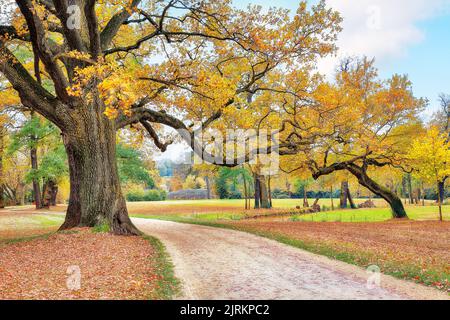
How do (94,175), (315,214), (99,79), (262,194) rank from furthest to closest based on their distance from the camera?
(262,194), (315,214), (94,175), (99,79)

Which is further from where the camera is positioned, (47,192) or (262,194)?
(47,192)

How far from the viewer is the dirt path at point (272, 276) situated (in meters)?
6.36

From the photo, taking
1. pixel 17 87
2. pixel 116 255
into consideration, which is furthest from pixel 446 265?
pixel 17 87

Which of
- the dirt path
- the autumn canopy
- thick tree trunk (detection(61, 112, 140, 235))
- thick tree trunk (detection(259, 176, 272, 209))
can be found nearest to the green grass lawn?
thick tree trunk (detection(259, 176, 272, 209))

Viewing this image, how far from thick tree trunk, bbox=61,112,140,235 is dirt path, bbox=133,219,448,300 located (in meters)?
3.67

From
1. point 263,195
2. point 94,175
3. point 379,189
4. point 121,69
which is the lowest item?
point 263,195

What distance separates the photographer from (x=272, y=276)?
7.64 meters

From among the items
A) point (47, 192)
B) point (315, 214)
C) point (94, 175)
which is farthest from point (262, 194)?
point (94, 175)

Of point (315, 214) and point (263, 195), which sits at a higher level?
A: point (263, 195)

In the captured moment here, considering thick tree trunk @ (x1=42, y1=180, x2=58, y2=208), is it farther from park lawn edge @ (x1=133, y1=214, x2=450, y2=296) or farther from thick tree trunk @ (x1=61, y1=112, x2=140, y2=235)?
park lawn edge @ (x1=133, y1=214, x2=450, y2=296)

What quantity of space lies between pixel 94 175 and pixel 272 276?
8.92 m

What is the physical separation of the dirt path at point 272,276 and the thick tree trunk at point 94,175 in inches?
144

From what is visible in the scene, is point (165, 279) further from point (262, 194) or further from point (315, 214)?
point (262, 194)

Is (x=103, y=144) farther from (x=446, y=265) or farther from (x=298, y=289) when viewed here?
(x=446, y=265)
